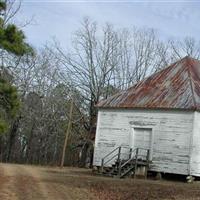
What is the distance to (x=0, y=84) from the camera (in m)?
18.9

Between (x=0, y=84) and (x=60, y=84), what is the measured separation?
109ft

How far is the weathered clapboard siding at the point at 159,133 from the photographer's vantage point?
1174 inches

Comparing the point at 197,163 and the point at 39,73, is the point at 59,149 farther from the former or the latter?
the point at 197,163

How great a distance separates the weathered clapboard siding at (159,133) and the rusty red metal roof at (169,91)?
0.47 m

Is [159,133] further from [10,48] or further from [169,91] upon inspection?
[10,48]

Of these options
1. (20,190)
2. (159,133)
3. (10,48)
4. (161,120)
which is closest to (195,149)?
(159,133)

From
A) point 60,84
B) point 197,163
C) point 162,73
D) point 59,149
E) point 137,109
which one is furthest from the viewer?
point 59,149

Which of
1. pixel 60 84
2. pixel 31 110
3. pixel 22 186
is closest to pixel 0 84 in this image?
pixel 22 186

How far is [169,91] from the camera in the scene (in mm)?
31844

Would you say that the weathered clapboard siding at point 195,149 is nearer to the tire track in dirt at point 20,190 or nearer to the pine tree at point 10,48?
the tire track in dirt at point 20,190

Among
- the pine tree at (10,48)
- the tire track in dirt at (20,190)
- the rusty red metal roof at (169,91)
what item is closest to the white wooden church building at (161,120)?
the rusty red metal roof at (169,91)

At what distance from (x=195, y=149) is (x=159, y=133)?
2444 millimetres

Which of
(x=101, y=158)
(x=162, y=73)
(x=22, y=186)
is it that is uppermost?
(x=162, y=73)

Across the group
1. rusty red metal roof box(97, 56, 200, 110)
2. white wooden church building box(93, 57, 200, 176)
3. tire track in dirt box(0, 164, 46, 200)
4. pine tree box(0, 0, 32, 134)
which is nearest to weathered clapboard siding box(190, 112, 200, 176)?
white wooden church building box(93, 57, 200, 176)
